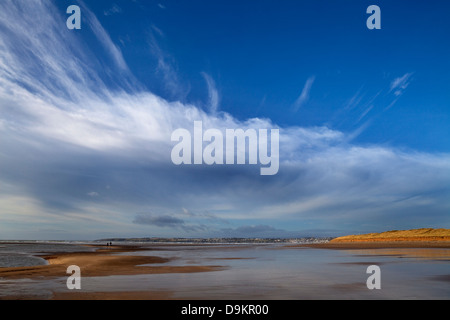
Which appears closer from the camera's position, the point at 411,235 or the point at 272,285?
the point at 272,285

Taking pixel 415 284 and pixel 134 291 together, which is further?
pixel 415 284

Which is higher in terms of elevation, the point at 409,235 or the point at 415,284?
the point at 415,284

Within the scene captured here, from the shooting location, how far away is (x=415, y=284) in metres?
17.8

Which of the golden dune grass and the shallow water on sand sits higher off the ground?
the shallow water on sand

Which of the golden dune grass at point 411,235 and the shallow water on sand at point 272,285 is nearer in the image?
the shallow water on sand at point 272,285

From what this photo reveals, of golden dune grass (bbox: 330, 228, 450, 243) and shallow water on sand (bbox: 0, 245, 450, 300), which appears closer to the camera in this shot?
shallow water on sand (bbox: 0, 245, 450, 300)

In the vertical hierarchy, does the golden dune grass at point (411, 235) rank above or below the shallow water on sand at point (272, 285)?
below

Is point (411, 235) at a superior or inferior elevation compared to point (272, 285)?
inferior
